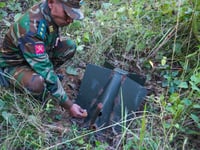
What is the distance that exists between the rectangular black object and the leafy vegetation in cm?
11

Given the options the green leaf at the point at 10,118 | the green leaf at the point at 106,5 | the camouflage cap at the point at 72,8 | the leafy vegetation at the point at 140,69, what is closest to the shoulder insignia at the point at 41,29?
the camouflage cap at the point at 72,8

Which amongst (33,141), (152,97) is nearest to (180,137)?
(152,97)

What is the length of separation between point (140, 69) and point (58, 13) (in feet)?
3.09

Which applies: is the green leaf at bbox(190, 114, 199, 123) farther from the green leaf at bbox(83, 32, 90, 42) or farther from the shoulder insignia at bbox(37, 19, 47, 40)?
the green leaf at bbox(83, 32, 90, 42)

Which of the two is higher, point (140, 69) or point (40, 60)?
point (40, 60)

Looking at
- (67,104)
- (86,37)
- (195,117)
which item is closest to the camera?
(195,117)

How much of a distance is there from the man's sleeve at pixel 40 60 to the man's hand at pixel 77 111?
8cm

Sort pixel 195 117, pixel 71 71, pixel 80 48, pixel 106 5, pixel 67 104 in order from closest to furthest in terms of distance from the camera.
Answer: pixel 195 117
pixel 67 104
pixel 71 71
pixel 80 48
pixel 106 5

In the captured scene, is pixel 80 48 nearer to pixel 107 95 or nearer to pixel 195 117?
pixel 107 95

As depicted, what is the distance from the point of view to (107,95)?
2.62m

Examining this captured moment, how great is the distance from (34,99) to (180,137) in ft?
3.15

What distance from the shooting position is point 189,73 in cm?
288

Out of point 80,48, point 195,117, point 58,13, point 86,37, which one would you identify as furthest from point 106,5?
point 195,117

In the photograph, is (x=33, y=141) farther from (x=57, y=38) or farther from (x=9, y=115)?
(x=57, y=38)
